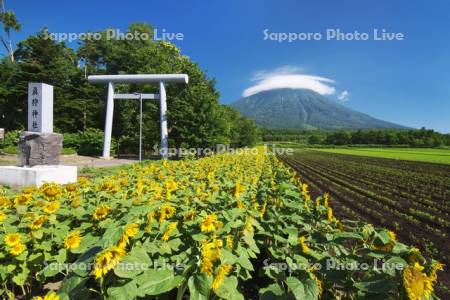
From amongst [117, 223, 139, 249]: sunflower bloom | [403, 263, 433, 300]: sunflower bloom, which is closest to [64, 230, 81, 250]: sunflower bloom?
[117, 223, 139, 249]: sunflower bloom

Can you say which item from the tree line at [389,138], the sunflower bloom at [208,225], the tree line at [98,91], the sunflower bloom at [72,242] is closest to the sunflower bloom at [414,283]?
the sunflower bloom at [208,225]

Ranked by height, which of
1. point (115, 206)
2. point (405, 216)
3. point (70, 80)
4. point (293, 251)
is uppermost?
point (70, 80)

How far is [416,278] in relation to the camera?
1225 mm

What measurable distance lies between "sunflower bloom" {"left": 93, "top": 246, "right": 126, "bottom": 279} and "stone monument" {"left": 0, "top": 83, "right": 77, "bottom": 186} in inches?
328

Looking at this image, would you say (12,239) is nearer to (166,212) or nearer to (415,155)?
(166,212)

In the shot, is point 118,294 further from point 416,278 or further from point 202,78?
point 202,78

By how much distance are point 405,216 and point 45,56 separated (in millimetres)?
33954

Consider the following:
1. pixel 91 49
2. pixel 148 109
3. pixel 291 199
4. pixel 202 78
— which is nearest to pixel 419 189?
pixel 291 199

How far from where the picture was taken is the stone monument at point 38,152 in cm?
846

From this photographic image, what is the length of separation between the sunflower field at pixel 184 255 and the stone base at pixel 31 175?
6.11m

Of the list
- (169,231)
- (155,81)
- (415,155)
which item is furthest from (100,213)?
(415,155)

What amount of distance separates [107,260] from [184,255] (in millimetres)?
560

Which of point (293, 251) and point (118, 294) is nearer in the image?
point (118, 294)

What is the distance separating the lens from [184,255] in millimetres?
1841
